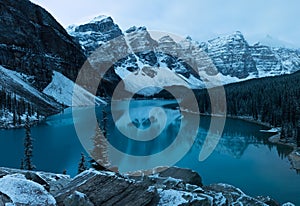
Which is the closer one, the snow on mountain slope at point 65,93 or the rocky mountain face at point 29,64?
the rocky mountain face at point 29,64

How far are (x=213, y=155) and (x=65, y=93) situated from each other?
12877cm

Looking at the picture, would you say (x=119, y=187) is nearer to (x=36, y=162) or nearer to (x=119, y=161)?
(x=119, y=161)

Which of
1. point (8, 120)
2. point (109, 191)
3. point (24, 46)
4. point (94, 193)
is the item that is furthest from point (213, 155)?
point (24, 46)

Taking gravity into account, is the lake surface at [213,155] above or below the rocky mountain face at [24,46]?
below

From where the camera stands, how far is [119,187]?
12.3m

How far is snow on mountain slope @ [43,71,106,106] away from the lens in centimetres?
16188

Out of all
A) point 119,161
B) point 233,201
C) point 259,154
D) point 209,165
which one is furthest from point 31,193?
point 259,154

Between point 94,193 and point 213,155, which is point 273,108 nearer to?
point 213,155

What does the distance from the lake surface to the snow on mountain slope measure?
253 feet

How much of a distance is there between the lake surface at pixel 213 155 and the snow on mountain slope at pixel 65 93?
253 ft

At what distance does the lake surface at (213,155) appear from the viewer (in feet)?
139

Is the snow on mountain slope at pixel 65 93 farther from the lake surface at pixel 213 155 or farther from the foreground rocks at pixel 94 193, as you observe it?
the foreground rocks at pixel 94 193

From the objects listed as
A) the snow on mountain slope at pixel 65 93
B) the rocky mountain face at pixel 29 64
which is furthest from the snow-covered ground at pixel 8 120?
the snow on mountain slope at pixel 65 93

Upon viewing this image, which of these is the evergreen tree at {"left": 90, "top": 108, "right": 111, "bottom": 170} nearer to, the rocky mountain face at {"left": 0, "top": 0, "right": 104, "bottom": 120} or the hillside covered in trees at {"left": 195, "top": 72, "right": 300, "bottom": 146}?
the hillside covered in trees at {"left": 195, "top": 72, "right": 300, "bottom": 146}
